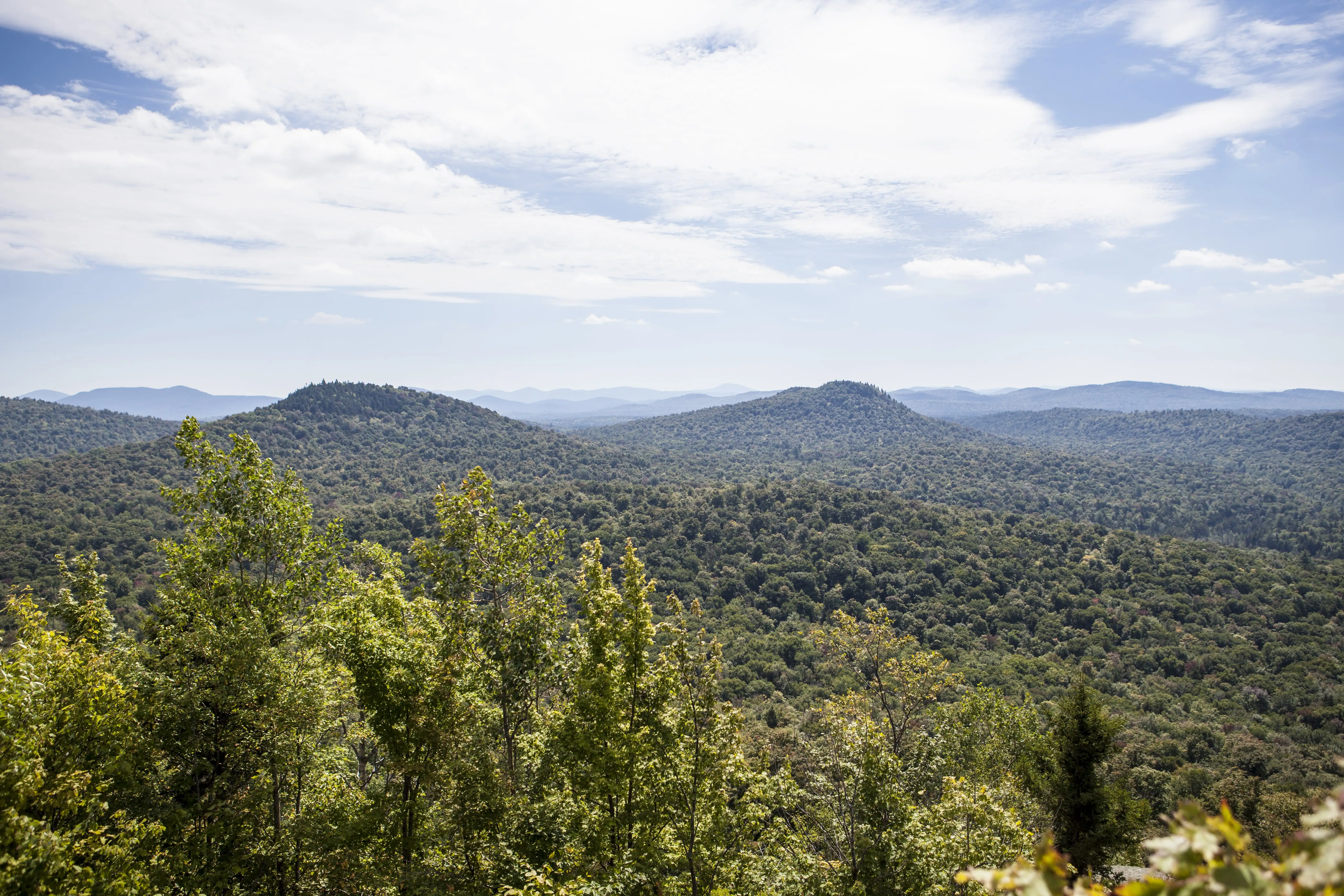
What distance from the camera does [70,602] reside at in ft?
51.1

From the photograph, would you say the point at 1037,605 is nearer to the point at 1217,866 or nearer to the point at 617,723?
the point at 617,723

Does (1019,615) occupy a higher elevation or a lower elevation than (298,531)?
lower

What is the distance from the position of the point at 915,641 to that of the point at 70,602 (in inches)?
969

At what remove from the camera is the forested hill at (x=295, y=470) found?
79.4 m

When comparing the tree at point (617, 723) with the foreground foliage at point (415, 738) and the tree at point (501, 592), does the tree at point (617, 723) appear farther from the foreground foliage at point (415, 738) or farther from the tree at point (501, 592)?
the tree at point (501, 592)

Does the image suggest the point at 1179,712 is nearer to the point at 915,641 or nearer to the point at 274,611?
the point at 915,641

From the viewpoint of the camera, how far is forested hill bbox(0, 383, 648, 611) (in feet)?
260

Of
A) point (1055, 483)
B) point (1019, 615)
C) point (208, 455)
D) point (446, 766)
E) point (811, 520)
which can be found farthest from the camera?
point (1055, 483)

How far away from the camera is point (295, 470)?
58.8 feet

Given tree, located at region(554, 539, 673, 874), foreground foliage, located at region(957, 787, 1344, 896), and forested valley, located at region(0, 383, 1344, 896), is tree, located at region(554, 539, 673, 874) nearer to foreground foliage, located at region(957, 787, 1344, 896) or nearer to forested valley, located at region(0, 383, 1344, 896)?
forested valley, located at region(0, 383, 1344, 896)

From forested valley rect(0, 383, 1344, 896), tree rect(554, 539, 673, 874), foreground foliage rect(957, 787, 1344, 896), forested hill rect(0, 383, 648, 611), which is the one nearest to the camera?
foreground foliage rect(957, 787, 1344, 896)

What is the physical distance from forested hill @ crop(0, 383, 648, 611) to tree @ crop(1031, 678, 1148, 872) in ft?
100

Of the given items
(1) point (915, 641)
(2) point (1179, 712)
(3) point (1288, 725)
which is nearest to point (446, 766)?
(1) point (915, 641)

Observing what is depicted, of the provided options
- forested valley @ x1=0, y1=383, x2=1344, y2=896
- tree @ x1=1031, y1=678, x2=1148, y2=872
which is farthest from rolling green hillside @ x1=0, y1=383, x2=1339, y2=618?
tree @ x1=1031, y1=678, x2=1148, y2=872
